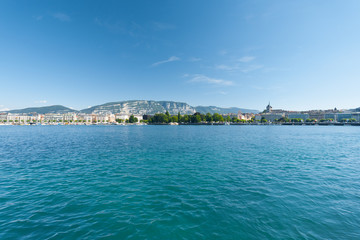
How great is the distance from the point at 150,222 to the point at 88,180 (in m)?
9.40

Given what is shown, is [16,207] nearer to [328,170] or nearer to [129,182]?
[129,182]

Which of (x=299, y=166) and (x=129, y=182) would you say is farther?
(x=299, y=166)

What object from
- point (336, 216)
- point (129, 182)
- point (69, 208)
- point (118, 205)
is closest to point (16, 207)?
point (69, 208)

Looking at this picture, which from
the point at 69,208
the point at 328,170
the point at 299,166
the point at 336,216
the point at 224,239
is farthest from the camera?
the point at 299,166

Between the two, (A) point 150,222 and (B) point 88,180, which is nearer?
(A) point 150,222

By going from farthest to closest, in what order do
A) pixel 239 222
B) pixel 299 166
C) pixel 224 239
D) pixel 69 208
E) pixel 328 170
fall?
pixel 299 166, pixel 328 170, pixel 69 208, pixel 239 222, pixel 224 239

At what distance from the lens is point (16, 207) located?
10141 mm

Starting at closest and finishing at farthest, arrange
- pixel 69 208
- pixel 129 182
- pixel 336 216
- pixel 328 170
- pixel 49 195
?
pixel 336 216 → pixel 69 208 → pixel 49 195 → pixel 129 182 → pixel 328 170

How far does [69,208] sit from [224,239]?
9.22 metres

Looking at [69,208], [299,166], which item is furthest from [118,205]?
[299,166]

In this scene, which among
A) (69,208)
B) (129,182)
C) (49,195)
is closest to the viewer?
(69,208)

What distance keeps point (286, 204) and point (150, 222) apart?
28.7 feet

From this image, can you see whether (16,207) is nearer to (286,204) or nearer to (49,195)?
(49,195)

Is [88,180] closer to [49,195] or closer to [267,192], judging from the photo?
[49,195]
